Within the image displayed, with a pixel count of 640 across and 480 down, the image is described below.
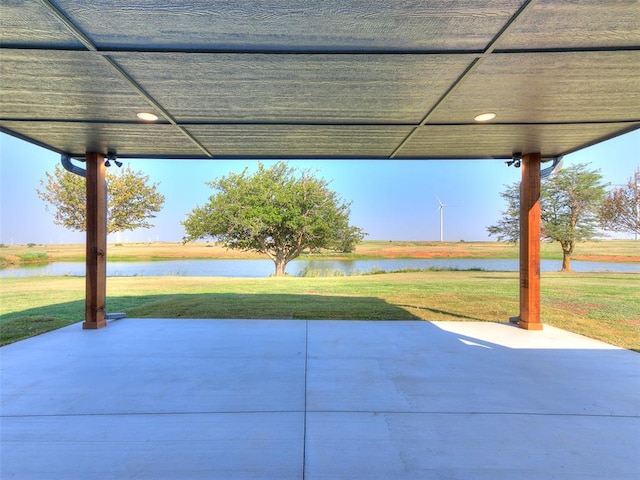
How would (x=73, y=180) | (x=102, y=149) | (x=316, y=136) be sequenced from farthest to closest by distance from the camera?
(x=73, y=180)
(x=102, y=149)
(x=316, y=136)

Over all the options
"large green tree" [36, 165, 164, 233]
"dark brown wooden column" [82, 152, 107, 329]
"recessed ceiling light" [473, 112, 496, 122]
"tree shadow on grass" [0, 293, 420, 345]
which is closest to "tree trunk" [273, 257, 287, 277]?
"large green tree" [36, 165, 164, 233]

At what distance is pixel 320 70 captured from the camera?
2.56m

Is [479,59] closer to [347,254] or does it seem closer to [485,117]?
[485,117]

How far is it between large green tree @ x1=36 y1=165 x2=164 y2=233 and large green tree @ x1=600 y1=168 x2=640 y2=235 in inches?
836

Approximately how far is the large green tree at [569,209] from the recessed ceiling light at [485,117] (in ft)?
53.5

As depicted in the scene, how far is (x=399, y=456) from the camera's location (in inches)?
77.0

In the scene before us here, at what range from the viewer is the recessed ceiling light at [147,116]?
136 inches

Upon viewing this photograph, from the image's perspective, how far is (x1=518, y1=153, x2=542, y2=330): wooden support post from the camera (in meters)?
5.00

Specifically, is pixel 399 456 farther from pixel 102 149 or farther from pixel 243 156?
pixel 102 149


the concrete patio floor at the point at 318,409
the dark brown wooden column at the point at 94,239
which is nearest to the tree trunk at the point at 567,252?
the concrete patio floor at the point at 318,409

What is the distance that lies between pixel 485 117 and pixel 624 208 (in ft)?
48.4

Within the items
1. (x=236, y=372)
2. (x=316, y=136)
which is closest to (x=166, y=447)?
(x=236, y=372)

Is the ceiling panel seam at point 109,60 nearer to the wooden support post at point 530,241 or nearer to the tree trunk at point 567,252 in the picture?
the wooden support post at point 530,241

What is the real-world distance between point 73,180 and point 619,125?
2048 cm
